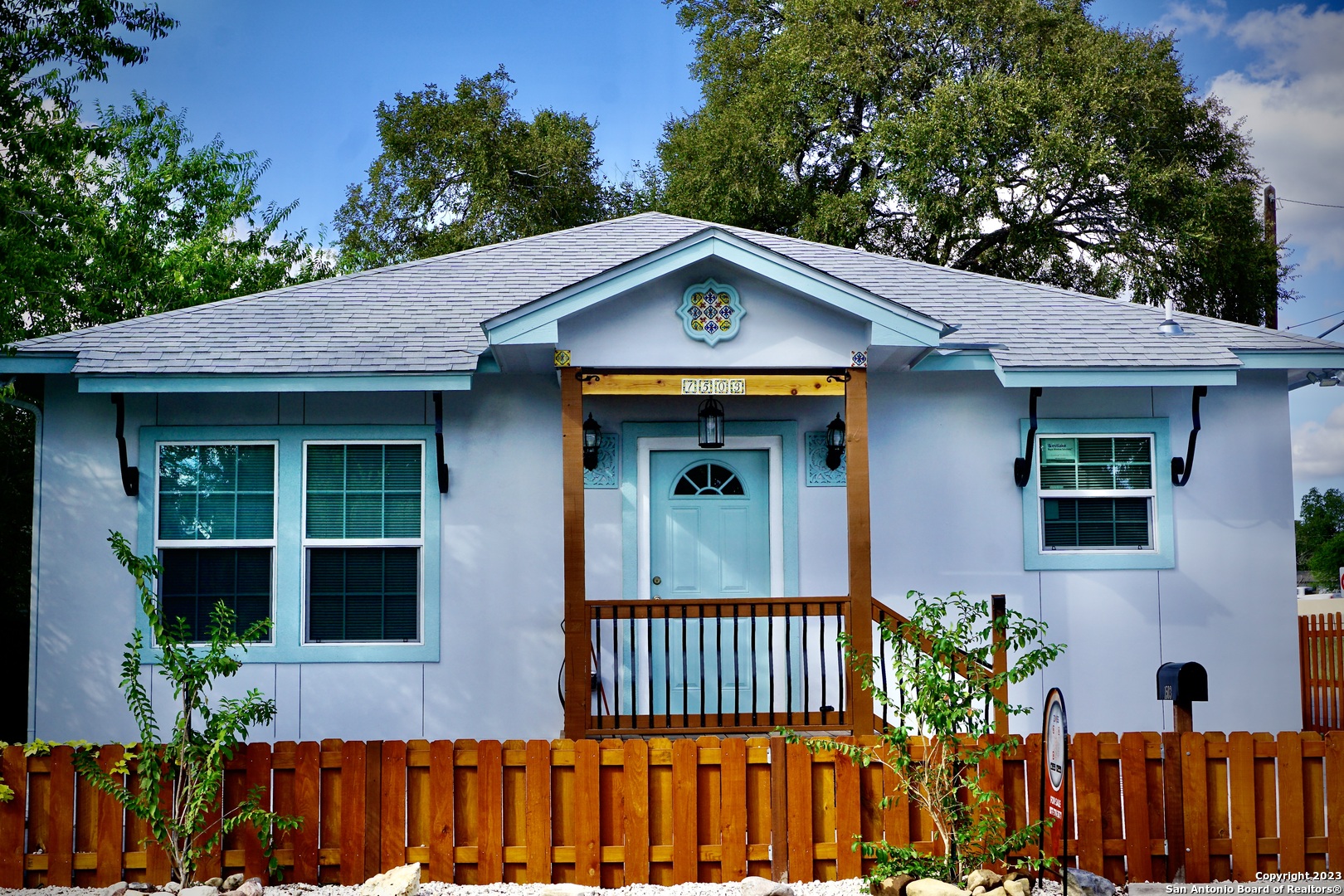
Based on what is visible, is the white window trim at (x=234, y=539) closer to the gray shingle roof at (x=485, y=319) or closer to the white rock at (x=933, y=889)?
the gray shingle roof at (x=485, y=319)

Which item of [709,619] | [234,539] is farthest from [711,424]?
[234,539]

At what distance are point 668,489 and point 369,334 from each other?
107 inches

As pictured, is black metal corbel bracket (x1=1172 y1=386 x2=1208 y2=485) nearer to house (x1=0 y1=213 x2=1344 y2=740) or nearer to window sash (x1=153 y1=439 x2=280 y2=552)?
house (x1=0 y1=213 x2=1344 y2=740)

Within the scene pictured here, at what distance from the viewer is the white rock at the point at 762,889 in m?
5.65

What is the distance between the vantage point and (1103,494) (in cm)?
938

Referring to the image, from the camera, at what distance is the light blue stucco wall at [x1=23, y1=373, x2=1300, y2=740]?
28.7 feet

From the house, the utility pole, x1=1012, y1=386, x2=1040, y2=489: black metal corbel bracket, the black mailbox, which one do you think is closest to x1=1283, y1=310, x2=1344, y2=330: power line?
the utility pole

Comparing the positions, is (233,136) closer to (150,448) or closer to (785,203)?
(785,203)

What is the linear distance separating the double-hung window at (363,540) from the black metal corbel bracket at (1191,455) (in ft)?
20.0

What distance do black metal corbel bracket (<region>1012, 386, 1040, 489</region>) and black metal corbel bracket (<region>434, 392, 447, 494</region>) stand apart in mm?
4566

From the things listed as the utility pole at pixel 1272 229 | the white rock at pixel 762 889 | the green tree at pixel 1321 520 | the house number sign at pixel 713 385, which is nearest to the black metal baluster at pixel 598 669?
the house number sign at pixel 713 385

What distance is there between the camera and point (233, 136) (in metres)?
21.0

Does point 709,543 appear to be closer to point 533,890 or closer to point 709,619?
point 709,619

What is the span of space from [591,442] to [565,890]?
389cm
